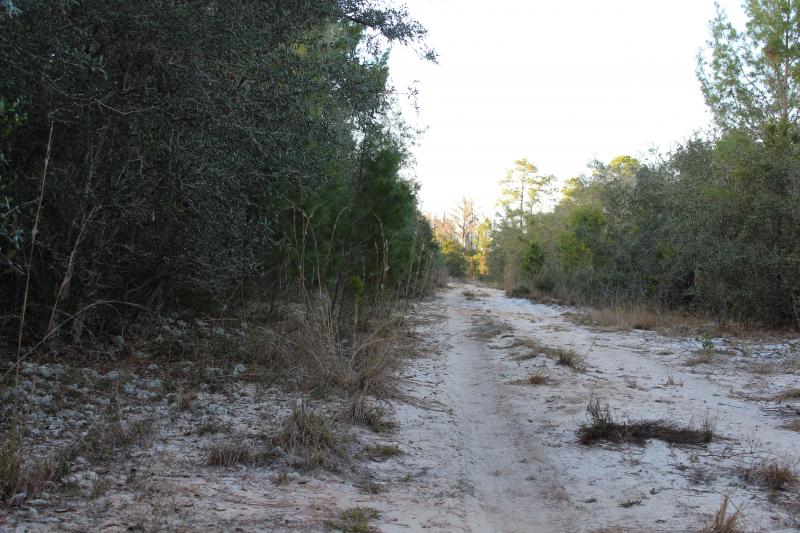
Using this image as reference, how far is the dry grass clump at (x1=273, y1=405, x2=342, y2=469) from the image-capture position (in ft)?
14.2

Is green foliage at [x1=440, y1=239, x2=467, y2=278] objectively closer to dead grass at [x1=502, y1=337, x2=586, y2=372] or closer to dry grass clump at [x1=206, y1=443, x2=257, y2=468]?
dead grass at [x1=502, y1=337, x2=586, y2=372]

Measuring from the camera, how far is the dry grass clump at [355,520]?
10.8 ft

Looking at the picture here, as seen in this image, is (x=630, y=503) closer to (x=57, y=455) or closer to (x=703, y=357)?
(x=57, y=455)

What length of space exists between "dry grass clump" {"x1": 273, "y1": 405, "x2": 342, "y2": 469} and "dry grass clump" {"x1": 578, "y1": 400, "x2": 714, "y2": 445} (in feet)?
6.72

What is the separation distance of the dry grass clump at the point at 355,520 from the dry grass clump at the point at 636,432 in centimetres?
222

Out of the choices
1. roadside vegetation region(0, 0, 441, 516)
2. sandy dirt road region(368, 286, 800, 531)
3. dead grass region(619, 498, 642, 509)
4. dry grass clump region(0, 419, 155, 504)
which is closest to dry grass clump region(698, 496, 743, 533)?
sandy dirt road region(368, 286, 800, 531)

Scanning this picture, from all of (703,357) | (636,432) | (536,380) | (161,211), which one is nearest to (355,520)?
(636,432)

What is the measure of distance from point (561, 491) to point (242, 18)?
5.05 meters

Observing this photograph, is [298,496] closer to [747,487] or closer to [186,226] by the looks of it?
[747,487]

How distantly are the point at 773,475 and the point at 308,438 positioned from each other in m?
3.04

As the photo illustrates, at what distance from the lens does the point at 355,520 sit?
3404 millimetres

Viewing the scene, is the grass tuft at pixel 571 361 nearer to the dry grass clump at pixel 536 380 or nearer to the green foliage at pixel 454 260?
the dry grass clump at pixel 536 380

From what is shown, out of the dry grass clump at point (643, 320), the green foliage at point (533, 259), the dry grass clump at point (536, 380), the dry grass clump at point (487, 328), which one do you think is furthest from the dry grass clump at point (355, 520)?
the green foliage at point (533, 259)

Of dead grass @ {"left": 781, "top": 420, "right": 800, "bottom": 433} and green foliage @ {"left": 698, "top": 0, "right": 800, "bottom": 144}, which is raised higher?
green foliage @ {"left": 698, "top": 0, "right": 800, "bottom": 144}
